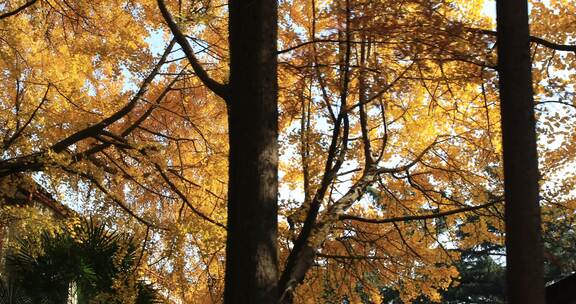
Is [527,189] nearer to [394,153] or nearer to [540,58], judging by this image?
[540,58]

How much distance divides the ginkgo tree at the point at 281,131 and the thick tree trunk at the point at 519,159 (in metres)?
0.55

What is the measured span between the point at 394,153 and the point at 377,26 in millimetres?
3963

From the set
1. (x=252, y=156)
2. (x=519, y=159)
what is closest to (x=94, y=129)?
(x=252, y=156)

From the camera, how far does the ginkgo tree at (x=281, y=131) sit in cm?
382

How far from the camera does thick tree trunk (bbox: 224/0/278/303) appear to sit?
3447mm

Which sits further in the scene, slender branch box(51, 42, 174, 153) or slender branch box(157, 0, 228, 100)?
slender branch box(51, 42, 174, 153)

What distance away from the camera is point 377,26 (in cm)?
468

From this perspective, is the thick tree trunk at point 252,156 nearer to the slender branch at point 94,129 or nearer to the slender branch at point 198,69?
the slender branch at point 198,69

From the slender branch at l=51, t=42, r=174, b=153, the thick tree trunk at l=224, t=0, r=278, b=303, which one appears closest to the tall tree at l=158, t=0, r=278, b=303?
the thick tree trunk at l=224, t=0, r=278, b=303

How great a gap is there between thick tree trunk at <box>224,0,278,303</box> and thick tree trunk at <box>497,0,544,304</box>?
131 cm

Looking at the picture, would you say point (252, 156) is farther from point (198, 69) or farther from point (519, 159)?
point (519, 159)

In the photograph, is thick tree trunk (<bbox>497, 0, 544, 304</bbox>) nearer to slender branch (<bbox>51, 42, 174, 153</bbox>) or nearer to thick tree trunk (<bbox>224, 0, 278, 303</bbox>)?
thick tree trunk (<bbox>224, 0, 278, 303</bbox>)

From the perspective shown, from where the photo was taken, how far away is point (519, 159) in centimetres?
335

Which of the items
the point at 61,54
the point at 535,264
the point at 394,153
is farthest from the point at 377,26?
the point at 61,54
